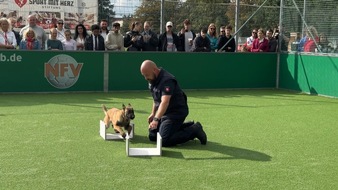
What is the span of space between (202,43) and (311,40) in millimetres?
3214

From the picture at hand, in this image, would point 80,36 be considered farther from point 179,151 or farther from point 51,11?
point 51,11

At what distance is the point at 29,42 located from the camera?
12.7 metres

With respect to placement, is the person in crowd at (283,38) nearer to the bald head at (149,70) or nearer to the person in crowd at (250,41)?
the person in crowd at (250,41)

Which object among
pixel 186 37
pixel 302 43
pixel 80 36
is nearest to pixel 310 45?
pixel 302 43

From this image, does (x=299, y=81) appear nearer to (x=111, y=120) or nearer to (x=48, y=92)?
(x=48, y=92)

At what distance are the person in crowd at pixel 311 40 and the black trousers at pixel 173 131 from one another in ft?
27.3

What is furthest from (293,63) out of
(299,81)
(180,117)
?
(180,117)

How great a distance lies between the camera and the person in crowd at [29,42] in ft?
41.4

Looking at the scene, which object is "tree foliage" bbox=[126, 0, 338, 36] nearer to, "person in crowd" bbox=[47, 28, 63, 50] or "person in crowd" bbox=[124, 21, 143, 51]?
"person in crowd" bbox=[124, 21, 143, 51]

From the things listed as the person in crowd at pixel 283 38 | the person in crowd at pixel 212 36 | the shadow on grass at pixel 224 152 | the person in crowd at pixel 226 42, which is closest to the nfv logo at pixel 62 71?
the person in crowd at pixel 212 36

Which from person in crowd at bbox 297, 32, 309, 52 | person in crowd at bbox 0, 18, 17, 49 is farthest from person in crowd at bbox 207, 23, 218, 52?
person in crowd at bbox 0, 18, 17, 49

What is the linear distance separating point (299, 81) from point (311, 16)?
196cm

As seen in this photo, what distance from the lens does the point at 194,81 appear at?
47.1 feet

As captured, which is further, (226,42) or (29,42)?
(226,42)
